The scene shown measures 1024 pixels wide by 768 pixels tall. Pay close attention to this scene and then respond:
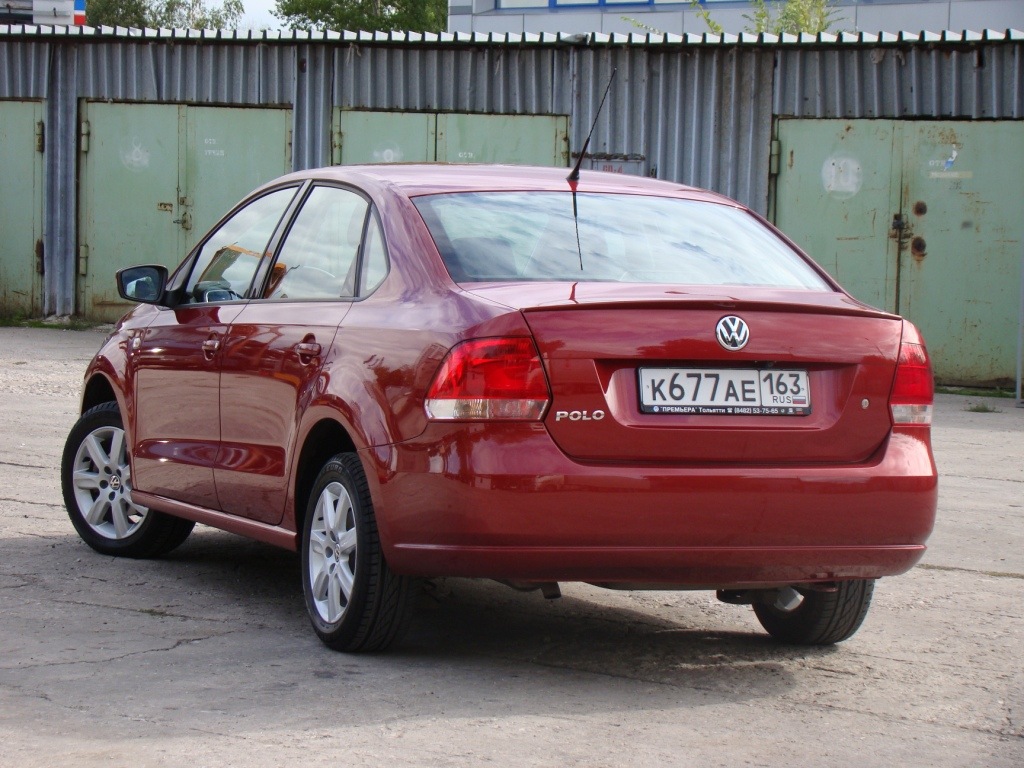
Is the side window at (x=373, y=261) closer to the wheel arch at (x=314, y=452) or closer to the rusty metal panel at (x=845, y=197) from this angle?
the wheel arch at (x=314, y=452)

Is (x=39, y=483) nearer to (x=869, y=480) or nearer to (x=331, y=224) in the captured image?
(x=331, y=224)

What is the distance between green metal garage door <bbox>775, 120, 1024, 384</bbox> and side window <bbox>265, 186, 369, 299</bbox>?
10447 mm

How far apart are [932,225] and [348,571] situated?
1125 cm

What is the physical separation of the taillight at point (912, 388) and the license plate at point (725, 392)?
12.3 inches

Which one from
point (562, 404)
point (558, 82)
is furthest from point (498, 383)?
point (558, 82)

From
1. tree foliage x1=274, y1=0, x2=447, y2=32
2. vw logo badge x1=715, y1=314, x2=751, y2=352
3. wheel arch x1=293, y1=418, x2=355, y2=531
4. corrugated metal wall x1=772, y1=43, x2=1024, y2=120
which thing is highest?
tree foliage x1=274, y1=0, x2=447, y2=32

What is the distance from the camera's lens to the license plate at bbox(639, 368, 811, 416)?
4246 mm

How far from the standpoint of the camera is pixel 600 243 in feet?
15.9

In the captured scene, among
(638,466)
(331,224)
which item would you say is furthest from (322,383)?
(638,466)

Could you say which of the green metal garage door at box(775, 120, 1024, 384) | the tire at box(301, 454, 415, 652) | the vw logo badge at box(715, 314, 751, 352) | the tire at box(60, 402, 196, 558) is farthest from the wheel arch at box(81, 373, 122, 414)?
the green metal garage door at box(775, 120, 1024, 384)

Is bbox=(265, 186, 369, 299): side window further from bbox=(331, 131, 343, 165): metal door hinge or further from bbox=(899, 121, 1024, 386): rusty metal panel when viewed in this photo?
bbox=(331, 131, 343, 165): metal door hinge

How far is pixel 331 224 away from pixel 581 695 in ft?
6.05

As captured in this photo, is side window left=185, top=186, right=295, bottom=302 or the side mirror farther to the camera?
the side mirror

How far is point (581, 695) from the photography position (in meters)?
4.38
